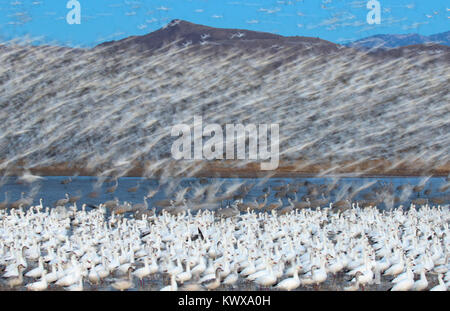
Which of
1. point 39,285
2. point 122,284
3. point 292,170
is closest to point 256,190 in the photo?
point 292,170

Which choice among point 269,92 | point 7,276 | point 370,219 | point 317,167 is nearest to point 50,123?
point 269,92

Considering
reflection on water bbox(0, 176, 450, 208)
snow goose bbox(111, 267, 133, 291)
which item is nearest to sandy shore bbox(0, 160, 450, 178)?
reflection on water bbox(0, 176, 450, 208)

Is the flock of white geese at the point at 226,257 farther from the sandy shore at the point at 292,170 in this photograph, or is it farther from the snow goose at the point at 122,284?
the sandy shore at the point at 292,170

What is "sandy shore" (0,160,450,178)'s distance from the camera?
4766cm

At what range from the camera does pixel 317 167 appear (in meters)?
50.4

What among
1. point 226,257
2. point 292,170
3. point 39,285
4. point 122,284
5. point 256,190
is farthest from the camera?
point 292,170

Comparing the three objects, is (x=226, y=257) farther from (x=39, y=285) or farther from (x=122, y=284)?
(x=39, y=285)

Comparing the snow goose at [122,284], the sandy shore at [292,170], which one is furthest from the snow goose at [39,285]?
the sandy shore at [292,170]

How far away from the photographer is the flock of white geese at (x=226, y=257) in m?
14.4

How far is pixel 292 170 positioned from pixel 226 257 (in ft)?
115

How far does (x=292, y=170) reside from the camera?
1953 inches

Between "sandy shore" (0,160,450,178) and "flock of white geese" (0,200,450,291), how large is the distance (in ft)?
84.4

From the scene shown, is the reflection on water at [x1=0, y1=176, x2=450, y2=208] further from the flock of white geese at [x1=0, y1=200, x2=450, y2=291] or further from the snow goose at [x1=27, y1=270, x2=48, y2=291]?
the snow goose at [x1=27, y1=270, x2=48, y2=291]

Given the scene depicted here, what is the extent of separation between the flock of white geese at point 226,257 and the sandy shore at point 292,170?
84.4ft
